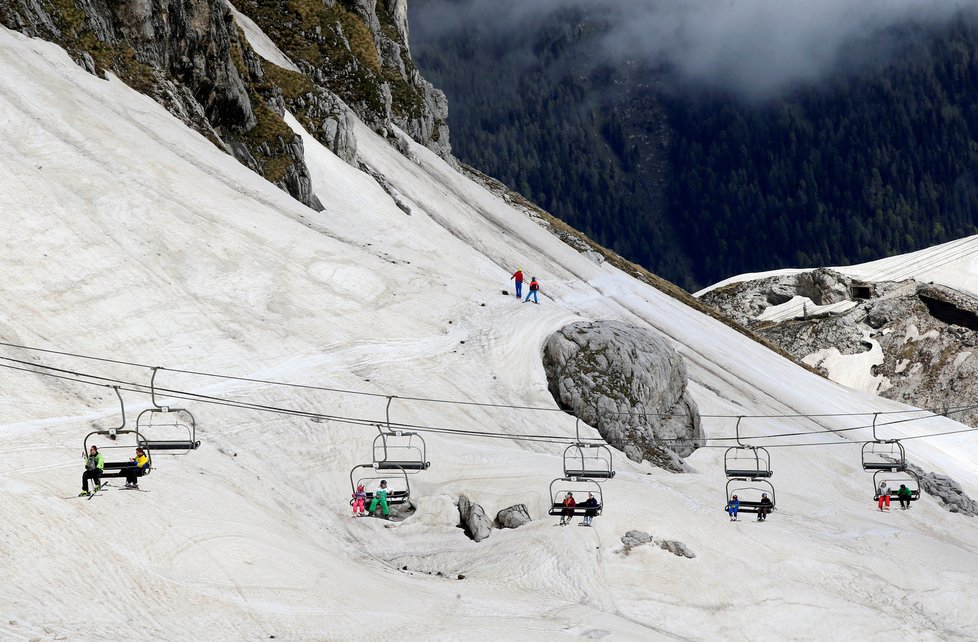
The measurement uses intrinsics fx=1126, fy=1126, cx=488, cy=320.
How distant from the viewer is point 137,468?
36812mm

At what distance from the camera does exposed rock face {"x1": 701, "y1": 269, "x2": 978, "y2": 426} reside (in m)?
127

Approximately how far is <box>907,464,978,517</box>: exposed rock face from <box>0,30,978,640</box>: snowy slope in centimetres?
263

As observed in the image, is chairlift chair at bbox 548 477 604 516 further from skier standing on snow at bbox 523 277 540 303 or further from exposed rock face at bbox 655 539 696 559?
skier standing on snow at bbox 523 277 540 303

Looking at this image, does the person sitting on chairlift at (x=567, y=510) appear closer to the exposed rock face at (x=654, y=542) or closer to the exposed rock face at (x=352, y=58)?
the exposed rock face at (x=654, y=542)

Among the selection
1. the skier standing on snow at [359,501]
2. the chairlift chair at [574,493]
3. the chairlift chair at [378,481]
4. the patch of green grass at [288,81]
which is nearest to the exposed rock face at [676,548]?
the chairlift chair at [574,493]

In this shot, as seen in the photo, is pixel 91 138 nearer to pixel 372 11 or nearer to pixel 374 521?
pixel 374 521

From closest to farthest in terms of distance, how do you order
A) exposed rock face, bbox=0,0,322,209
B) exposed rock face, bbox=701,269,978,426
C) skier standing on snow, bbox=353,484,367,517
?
skier standing on snow, bbox=353,484,367,517, exposed rock face, bbox=0,0,322,209, exposed rock face, bbox=701,269,978,426

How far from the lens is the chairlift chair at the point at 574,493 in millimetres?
41875

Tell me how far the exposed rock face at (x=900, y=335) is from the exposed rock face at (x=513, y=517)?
88.1 m

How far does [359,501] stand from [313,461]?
4.22 m

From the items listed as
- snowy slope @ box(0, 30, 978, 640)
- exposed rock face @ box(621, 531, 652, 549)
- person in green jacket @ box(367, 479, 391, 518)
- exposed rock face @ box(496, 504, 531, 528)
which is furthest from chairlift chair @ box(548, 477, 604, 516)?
person in green jacket @ box(367, 479, 391, 518)

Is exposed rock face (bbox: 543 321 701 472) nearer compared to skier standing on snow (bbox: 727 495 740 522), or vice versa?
skier standing on snow (bbox: 727 495 740 522)

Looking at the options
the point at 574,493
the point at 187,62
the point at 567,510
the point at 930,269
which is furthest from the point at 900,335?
the point at 567,510

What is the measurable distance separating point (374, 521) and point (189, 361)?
13078 millimetres
